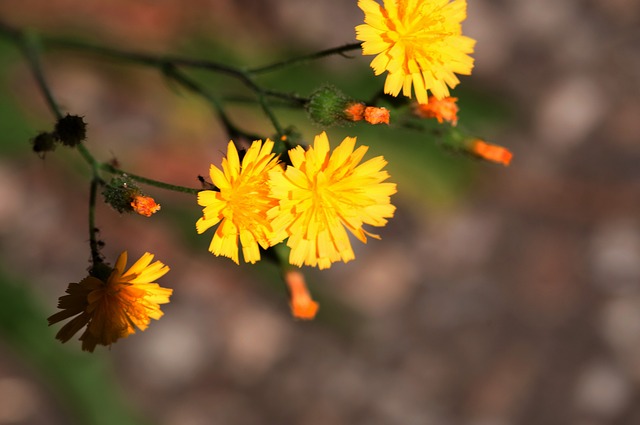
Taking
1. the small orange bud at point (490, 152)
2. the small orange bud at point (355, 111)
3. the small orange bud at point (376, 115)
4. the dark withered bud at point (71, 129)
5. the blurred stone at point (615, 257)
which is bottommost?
the dark withered bud at point (71, 129)

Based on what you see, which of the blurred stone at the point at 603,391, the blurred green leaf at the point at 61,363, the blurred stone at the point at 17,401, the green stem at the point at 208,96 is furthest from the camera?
the blurred stone at the point at 603,391

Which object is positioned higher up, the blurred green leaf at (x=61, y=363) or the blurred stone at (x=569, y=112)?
the blurred stone at (x=569, y=112)

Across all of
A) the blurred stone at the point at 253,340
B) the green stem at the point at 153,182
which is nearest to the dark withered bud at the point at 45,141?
the green stem at the point at 153,182

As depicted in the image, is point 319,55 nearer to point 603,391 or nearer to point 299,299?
point 299,299

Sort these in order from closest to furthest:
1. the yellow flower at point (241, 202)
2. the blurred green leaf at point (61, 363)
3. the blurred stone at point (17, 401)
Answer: the yellow flower at point (241, 202) → the blurred green leaf at point (61, 363) → the blurred stone at point (17, 401)

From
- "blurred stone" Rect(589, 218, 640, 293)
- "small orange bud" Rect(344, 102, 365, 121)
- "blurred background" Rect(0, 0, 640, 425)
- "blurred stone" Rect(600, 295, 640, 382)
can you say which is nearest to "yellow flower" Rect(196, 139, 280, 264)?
"small orange bud" Rect(344, 102, 365, 121)

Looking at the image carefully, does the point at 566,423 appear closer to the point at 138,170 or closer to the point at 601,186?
the point at 601,186

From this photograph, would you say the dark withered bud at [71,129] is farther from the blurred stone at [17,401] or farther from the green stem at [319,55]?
the blurred stone at [17,401]

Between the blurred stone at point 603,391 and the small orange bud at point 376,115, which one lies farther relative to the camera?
the blurred stone at point 603,391
